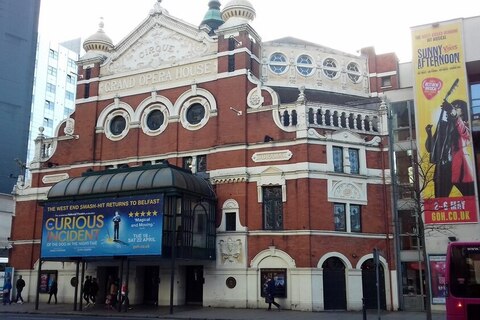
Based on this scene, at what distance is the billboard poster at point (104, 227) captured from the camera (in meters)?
27.3

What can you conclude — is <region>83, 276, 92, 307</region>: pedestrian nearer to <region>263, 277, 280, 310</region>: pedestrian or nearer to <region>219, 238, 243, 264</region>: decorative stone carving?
<region>219, 238, 243, 264</region>: decorative stone carving

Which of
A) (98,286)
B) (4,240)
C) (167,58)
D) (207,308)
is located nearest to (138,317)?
(207,308)

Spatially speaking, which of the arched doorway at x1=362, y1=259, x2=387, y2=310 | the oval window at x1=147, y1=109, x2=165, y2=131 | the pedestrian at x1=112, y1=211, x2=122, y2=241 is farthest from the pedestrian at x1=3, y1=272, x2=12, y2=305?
the arched doorway at x1=362, y1=259, x2=387, y2=310

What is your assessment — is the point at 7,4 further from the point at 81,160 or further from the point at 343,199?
the point at 343,199

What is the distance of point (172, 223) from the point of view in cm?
2744

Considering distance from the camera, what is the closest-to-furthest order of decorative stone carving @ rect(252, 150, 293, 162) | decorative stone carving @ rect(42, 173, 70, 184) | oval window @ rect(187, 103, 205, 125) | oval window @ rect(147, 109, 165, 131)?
decorative stone carving @ rect(252, 150, 293, 162) < oval window @ rect(187, 103, 205, 125) < oval window @ rect(147, 109, 165, 131) < decorative stone carving @ rect(42, 173, 70, 184)

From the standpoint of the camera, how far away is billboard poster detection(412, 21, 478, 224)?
2767 centimetres

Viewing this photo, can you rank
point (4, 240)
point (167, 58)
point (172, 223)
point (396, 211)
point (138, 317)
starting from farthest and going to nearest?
point (4, 240) < point (167, 58) < point (396, 211) < point (172, 223) < point (138, 317)

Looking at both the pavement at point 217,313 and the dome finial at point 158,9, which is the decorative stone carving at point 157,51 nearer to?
the dome finial at point 158,9

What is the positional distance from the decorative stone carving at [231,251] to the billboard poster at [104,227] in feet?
14.6

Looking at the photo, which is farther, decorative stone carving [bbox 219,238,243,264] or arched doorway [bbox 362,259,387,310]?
decorative stone carving [bbox 219,238,243,264]

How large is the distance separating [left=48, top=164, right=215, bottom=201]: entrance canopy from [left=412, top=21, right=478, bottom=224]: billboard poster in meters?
12.1

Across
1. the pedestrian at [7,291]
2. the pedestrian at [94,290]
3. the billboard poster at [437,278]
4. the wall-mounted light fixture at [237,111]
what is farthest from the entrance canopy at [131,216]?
the billboard poster at [437,278]

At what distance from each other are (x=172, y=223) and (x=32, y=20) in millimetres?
47822
